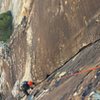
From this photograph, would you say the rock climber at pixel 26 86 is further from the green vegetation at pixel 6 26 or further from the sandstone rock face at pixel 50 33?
the green vegetation at pixel 6 26

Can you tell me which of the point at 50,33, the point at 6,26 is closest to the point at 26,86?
the point at 50,33

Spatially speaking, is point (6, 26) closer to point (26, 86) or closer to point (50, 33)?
point (50, 33)

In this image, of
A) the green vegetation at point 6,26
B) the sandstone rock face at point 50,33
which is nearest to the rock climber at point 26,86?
the sandstone rock face at point 50,33

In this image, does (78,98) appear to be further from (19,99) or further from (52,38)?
(19,99)

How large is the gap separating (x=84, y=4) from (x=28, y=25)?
503 centimetres

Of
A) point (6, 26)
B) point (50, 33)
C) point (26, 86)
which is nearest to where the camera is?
point (50, 33)

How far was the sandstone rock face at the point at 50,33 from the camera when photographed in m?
15.0

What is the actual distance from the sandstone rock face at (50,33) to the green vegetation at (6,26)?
3.50m

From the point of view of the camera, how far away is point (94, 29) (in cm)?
1450

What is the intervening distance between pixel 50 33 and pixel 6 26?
9.45m

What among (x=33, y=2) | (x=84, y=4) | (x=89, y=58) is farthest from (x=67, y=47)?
(x=33, y=2)

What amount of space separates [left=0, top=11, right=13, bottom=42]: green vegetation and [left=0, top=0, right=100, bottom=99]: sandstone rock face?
350cm

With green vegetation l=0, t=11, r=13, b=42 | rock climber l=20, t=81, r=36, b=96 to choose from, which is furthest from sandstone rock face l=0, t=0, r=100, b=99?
green vegetation l=0, t=11, r=13, b=42

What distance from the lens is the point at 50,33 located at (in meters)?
16.5
